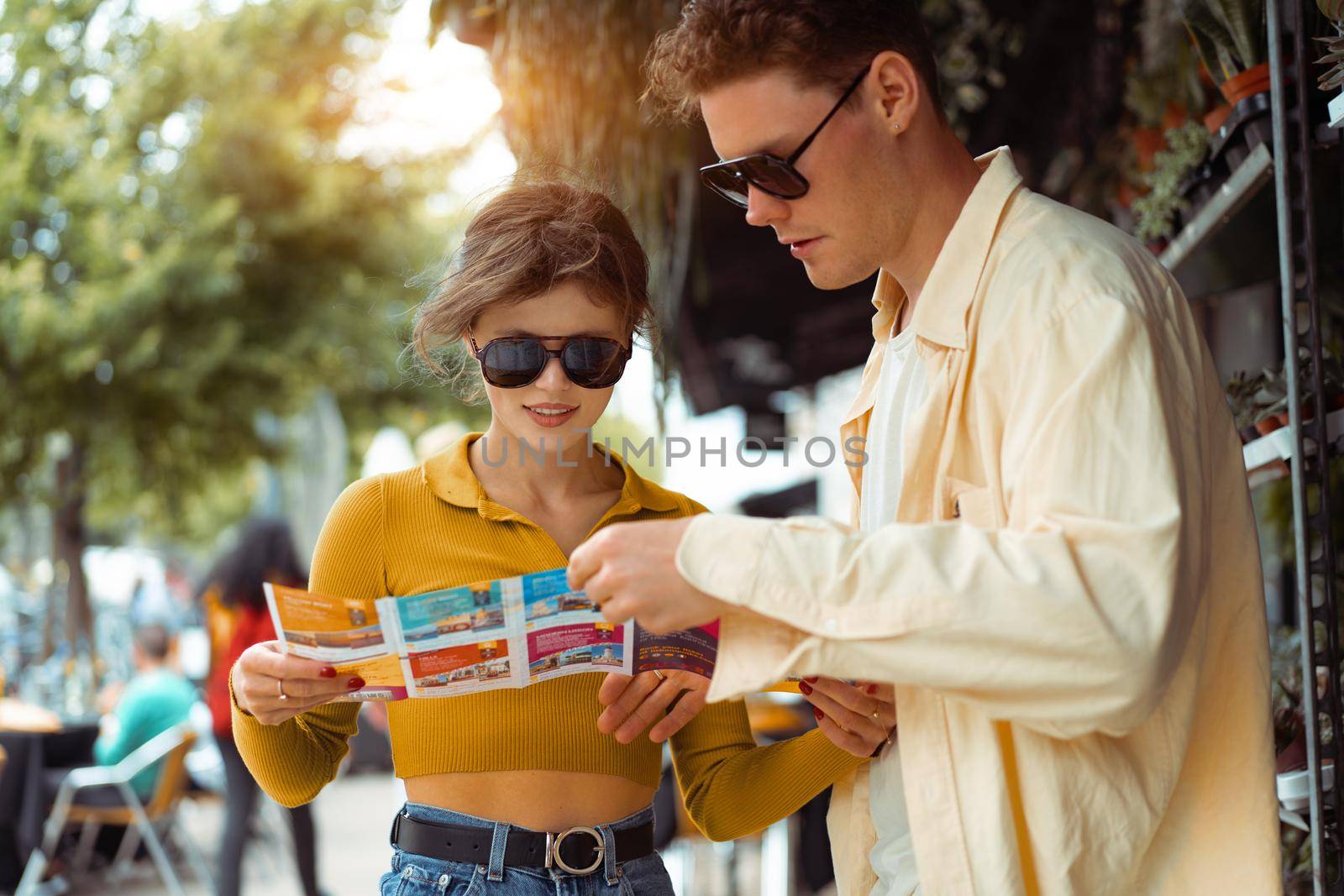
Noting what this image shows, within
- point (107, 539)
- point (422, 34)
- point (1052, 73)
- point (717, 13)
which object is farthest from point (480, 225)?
point (107, 539)

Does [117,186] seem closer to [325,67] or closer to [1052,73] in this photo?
[325,67]

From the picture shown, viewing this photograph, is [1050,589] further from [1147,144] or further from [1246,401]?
[1147,144]

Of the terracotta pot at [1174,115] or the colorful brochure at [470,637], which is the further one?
the terracotta pot at [1174,115]

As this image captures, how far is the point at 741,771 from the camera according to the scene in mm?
2127

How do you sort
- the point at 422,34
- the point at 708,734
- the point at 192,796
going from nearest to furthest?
the point at 708,734 < the point at 422,34 < the point at 192,796

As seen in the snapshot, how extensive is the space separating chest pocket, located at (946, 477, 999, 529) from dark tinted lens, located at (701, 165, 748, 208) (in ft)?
1.73

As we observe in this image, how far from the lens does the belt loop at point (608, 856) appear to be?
194 centimetres

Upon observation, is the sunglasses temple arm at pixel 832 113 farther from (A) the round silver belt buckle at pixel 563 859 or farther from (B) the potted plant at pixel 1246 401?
(B) the potted plant at pixel 1246 401

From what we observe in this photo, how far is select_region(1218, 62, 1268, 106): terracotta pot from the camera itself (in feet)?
8.23

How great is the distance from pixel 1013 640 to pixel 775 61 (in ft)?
2.84

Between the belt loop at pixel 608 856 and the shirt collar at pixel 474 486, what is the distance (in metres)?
0.52

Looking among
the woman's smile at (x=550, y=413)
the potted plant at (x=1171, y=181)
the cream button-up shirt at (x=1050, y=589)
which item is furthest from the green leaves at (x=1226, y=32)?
the woman's smile at (x=550, y=413)

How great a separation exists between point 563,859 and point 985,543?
92 centimetres

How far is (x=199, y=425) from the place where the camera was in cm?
1338
